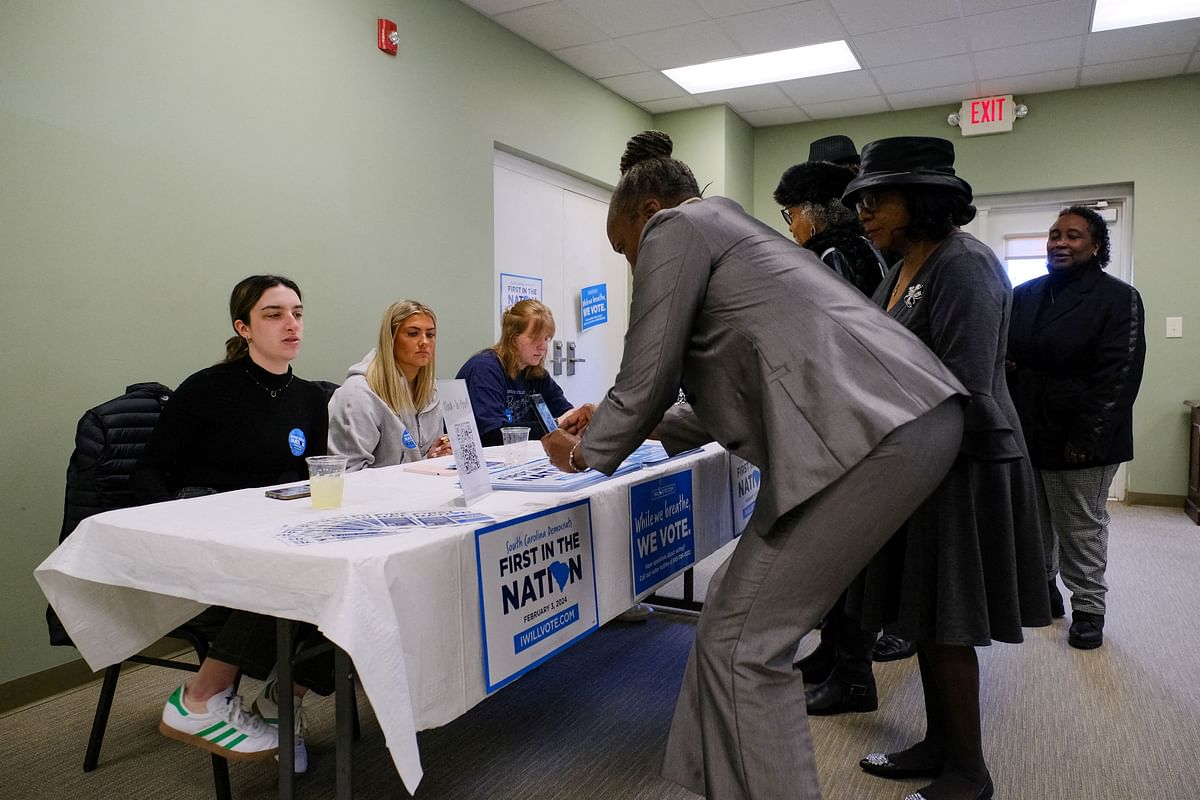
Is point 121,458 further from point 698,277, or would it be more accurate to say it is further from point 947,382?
point 947,382

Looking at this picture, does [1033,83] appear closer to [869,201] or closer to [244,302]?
[869,201]

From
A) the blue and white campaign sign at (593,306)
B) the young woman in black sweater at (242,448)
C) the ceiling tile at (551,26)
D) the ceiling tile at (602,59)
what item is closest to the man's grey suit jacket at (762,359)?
the young woman in black sweater at (242,448)

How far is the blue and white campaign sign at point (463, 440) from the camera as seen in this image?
60.7 inches

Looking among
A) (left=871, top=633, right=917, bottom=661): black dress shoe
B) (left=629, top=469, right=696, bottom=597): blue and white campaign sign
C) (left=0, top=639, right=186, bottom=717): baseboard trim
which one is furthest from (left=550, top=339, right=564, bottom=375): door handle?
(left=629, top=469, right=696, bottom=597): blue and white campaign sign

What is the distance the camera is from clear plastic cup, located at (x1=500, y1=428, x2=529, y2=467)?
2173 millimetres

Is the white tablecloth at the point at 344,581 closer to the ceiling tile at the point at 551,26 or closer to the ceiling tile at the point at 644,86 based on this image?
the ceiling tile at the point at 551,26

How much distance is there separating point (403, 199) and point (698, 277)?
2799mm

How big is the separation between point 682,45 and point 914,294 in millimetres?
3483

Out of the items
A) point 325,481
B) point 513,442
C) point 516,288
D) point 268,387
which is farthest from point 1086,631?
point 516,288

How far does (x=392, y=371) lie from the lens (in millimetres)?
2691

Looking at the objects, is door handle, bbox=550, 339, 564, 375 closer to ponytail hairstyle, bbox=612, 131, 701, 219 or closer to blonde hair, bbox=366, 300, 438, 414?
blonde hair, bbox=366, 300, 438, 414

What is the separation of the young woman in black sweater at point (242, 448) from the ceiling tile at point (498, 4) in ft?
7.97

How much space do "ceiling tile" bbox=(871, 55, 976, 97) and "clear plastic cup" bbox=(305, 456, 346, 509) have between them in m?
4.73

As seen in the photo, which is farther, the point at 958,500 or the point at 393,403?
the point at 393,403
